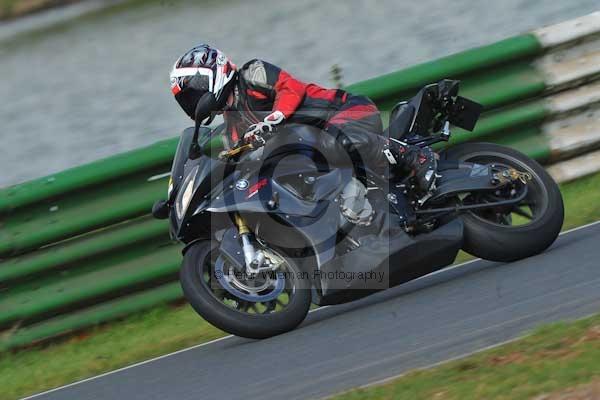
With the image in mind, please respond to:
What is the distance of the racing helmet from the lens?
5.47 m

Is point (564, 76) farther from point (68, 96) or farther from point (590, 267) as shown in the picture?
point (68, 96)

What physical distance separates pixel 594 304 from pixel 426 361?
0.84 m

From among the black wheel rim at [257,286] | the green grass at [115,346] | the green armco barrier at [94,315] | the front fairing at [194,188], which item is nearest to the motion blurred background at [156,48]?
Answer: the green armco barrier at [94,315]

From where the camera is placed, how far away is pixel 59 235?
22.9ft

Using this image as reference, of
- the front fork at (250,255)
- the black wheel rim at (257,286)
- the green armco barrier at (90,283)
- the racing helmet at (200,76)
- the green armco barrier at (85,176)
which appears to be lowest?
the green armco barrier at (90,283)

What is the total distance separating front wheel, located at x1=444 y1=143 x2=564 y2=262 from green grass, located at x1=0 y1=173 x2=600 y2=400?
33.1 inches

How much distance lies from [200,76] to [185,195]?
603 mm

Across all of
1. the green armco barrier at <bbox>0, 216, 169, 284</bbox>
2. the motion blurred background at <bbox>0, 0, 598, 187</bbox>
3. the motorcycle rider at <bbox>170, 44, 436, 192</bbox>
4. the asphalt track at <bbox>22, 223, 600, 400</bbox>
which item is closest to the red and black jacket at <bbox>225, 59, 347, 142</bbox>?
the motorcycle rider at <bbox>170, 44, 436, 192</bbox>

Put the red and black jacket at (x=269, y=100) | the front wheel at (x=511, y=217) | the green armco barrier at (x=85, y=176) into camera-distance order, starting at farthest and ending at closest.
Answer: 1. the green armco barrier at (x=85, y=176)
2. the front wheel at (x=511, y=217)
3. the red and black jacket at (x=269, y=100)

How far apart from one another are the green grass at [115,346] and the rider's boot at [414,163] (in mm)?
1009

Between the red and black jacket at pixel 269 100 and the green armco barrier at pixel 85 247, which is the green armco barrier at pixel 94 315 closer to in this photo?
the green armco barrier at pixel 85 247

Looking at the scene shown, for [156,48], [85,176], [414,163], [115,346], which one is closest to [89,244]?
[85,176]

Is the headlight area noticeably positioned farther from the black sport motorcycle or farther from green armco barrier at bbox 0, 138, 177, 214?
green armco barrier at bbox 0, 138, 177, 214

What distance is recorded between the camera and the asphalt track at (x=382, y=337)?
463cm
